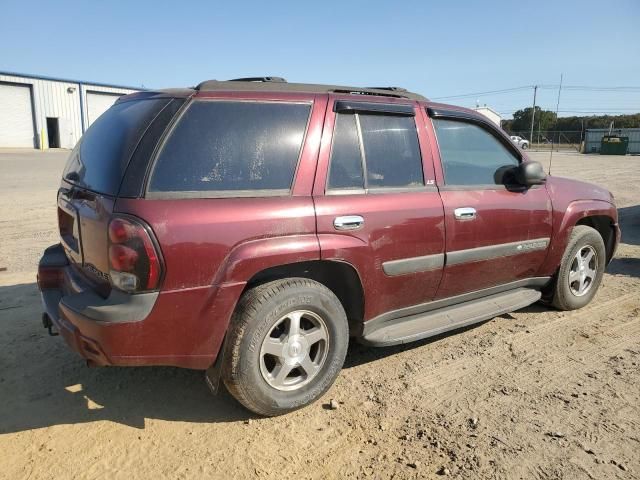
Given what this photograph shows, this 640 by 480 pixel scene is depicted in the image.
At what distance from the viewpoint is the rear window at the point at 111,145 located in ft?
8.59

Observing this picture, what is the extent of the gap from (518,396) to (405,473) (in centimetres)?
110

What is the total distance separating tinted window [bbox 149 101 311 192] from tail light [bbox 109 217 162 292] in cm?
24

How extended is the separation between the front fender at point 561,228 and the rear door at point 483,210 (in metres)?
0.10

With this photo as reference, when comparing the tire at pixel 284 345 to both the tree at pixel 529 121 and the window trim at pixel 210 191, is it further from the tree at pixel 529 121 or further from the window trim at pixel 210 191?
the tree at pixel 529 121

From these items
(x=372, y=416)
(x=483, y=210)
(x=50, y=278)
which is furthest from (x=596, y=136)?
(x=50, y=278)

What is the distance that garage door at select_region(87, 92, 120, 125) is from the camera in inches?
1741

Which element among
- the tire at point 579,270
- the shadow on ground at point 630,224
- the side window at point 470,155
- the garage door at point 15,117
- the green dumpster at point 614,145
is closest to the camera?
the side window at point 470,155

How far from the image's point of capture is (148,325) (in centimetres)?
249

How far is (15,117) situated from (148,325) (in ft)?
144

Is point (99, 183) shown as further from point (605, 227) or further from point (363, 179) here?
point (605, 227)

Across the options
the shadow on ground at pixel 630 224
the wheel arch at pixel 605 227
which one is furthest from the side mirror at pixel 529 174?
the shadow on ground at pixel 630 224

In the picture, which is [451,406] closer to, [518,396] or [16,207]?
[518,396]

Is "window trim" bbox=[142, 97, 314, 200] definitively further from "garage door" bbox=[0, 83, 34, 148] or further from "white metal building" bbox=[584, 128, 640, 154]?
"white metal building" bbox=[584, 128, 640, 154]

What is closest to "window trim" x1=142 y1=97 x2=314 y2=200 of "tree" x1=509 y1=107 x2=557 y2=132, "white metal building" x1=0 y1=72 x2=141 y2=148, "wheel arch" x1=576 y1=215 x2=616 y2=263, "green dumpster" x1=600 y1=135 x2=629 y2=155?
"wheel arch" x1=576 y1=215 x2=616 y2=263
